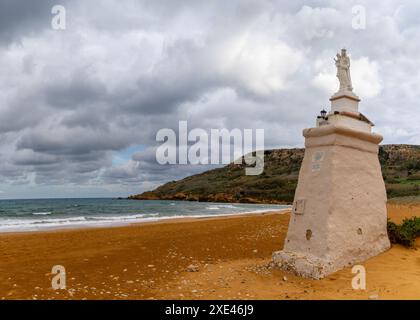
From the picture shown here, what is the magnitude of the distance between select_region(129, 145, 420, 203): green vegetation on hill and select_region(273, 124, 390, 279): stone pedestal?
4128 cm

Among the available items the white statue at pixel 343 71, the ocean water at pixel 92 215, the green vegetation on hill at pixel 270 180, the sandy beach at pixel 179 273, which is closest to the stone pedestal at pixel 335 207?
the sandy beach at pixel 179 273

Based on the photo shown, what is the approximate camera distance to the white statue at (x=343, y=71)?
9797 mm

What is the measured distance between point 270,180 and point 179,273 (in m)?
84.9

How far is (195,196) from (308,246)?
9214 cm

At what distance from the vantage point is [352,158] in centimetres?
927

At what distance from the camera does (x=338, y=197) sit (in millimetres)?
8703

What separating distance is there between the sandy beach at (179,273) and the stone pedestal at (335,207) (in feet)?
1.28

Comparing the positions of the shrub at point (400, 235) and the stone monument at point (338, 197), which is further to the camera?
the shrub at point (400, 235)

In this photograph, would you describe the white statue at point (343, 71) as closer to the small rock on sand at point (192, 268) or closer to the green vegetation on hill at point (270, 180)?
the small rock on sand at point (192, 268)

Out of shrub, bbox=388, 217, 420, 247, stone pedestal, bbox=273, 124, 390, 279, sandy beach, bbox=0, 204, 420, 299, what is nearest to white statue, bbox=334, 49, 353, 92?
stone pedestal, bbox=273, 124, 390, 279

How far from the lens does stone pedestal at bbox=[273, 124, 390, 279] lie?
845 cm

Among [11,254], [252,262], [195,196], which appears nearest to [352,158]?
[252,262]

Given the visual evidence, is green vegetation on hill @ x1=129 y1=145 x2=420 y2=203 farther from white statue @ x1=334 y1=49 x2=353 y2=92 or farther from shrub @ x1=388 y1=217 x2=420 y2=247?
white statue @ x1=334 y1=49 x2=353 y2=92

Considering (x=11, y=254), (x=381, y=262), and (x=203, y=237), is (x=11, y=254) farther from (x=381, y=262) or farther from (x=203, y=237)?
(x=381, y=262)
